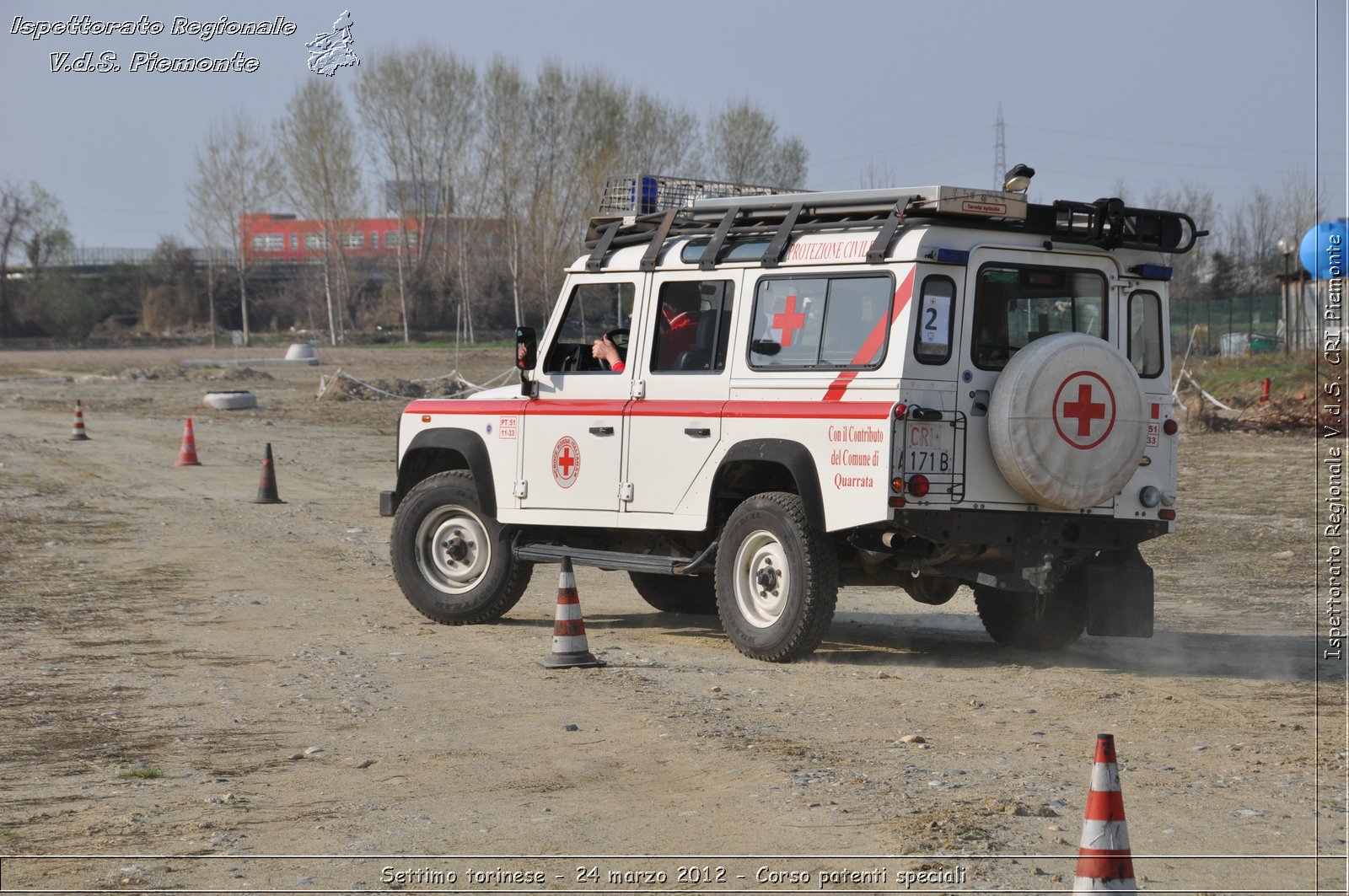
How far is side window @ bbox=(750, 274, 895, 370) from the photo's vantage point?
879cm

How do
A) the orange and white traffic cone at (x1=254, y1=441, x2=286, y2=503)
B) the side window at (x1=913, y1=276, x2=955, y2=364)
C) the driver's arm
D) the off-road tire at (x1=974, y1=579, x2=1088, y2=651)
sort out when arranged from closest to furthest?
the side window at (x1=913, y1=276, x2=955, y2=364) < the off-road tire at (x1=974, y1=579, x2=1088, y2=651) < the driver's arm < the orange and white traffic cone at (x1=254, y1=441, x2=286, y2=503)

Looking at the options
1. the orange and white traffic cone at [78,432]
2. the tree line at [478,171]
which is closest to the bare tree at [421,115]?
the tree line at [478,171]

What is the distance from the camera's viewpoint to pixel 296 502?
19.4m

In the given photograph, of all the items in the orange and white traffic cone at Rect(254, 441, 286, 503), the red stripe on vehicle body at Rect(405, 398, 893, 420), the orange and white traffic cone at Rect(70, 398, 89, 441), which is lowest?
the orange and white traffic cone at Rect(254, 441, 286, 503)

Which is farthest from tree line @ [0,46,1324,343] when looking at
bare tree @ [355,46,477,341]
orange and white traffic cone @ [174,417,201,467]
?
A: orange and white traffic cone @ [174,417,201,467]

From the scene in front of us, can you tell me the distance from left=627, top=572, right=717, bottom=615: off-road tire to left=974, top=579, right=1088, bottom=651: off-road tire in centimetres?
230

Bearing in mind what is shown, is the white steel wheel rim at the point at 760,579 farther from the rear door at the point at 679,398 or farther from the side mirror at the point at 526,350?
the side mirror at the point at 526,350

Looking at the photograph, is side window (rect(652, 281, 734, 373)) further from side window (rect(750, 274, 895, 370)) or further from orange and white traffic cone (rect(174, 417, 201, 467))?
orange and white traffic cone (rect(174, 417, 201, 467))

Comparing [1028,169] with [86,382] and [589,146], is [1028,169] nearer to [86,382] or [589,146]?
[86,382]

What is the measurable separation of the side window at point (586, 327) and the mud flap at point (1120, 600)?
363cm

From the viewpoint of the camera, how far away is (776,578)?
30.6 ft

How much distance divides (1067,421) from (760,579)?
2.19m

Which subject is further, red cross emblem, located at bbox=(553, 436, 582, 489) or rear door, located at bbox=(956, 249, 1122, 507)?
red cross emblem, located at bbox=(553, 436, 582, 489)

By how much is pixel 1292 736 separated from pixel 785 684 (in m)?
2.79
